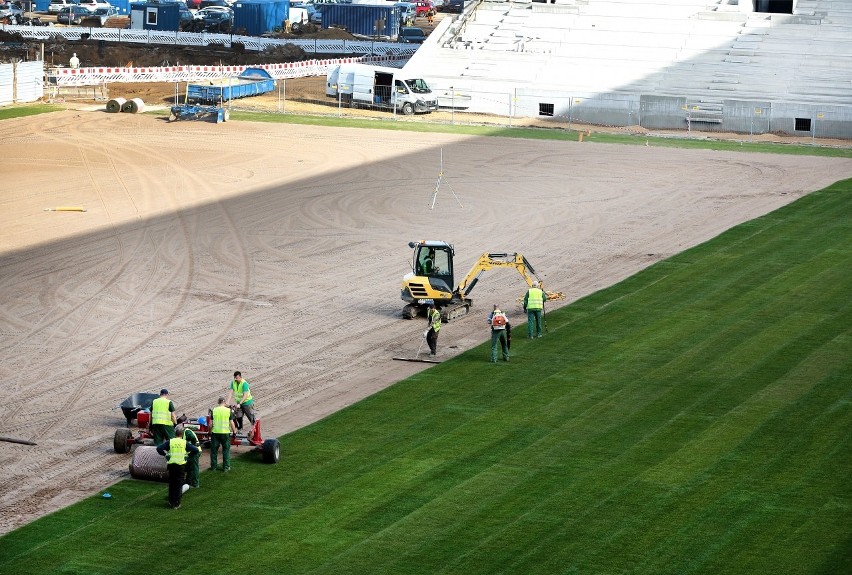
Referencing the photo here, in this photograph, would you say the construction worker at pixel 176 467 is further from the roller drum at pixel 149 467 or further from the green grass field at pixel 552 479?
the roller drum at pixel 149 467

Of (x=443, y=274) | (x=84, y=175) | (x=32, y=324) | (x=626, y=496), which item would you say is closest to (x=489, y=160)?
(x=84, y=175)

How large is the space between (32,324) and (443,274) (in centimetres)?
1128

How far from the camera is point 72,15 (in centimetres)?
13450

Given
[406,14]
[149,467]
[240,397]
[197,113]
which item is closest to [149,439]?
[149,467]

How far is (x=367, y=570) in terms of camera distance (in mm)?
22875

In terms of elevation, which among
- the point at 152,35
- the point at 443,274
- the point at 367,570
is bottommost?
the point at 367,570

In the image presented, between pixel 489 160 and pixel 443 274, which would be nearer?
pixel 443 274

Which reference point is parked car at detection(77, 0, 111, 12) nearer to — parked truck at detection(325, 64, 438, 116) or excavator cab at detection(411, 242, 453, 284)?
parked truck at detection(325, 64, 438, 116)

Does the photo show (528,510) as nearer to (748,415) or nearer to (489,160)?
(748,415)

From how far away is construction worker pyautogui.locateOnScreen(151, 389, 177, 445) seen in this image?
2750cm

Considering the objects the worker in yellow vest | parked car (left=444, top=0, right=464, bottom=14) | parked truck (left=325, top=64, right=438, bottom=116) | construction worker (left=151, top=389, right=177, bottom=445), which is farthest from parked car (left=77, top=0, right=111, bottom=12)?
construction worker (left=151, top=389, right=177, bottom=445)

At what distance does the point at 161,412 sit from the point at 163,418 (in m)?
0.13

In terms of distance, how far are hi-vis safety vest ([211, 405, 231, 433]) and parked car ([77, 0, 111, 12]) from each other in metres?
121

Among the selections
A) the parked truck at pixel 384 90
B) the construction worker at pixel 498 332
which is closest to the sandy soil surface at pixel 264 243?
the construction worker at pixel 498 332
